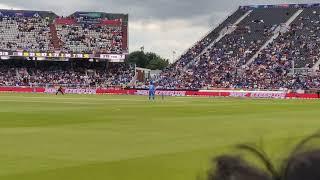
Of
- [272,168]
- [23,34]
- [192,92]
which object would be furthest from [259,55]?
[272,168]

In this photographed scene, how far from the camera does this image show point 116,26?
351 feet

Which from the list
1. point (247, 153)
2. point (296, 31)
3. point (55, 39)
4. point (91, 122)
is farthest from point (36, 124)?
point (55, 39)

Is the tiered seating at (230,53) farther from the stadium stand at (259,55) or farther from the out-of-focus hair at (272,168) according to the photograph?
the out-of-focus hair at (272,168)

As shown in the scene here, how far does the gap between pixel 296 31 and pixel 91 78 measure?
32955 mm

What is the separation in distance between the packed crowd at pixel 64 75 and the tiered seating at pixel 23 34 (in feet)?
12.8

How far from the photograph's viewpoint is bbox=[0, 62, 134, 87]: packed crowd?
97375 mm

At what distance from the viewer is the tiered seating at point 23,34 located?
331ft

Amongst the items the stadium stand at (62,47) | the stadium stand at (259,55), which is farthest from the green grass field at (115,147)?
the stadium stand at (62,47)

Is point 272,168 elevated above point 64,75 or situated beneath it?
elevated above

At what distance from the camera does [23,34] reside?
103m

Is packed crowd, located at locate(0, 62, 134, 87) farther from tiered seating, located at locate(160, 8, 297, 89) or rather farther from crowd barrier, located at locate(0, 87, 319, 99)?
tiered seating, located at locate(160, 8, 297, 89)

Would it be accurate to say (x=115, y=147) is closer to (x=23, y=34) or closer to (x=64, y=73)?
(x=64, y=73)

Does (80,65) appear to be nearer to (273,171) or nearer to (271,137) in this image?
(271,137)

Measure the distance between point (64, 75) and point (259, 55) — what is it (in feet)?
105
